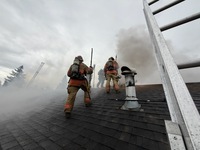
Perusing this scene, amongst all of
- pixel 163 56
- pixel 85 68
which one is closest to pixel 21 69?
pixel 85 68

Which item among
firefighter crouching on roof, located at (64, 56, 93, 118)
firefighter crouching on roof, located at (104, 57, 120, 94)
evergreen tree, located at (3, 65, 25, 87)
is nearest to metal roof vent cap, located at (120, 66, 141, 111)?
firefighter crouching on roof, located at (64, 56, 93, 118)

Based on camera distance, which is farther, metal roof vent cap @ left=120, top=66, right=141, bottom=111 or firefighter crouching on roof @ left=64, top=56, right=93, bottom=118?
firefighter crouching on roof @ left=64, top=56, right=93, bottom=118

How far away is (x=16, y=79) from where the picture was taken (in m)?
47.2

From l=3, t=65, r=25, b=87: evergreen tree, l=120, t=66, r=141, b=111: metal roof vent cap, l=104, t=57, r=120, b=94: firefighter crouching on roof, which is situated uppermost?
l=3, t=65, r=25, b=87: evergreen tree

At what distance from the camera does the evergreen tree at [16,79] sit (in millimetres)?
46031

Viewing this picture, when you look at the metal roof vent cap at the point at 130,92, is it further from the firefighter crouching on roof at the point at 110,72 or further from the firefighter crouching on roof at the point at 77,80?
the firefighter crouching on roof at the point at 110,72

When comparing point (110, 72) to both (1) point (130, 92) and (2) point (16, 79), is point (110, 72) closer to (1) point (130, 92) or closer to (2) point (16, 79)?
(1) point (130, 92)

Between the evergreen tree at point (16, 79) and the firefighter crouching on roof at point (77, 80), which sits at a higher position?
the evergreen tree at point (16, 79)

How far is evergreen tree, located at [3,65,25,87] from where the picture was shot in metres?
46.0

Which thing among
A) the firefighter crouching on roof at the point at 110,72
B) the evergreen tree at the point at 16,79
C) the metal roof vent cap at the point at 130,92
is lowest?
the metal roof vent cap at the point at 130,92

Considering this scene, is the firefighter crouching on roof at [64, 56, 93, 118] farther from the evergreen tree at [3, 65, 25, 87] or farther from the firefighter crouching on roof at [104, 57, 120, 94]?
the evergreen tree at [3, 65, 25, 87]

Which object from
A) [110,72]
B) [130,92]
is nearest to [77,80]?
[130,92]

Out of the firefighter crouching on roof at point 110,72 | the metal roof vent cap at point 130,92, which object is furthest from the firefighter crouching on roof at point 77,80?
the firefighter crouching on roof at point 110,72

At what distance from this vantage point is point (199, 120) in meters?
0.39
